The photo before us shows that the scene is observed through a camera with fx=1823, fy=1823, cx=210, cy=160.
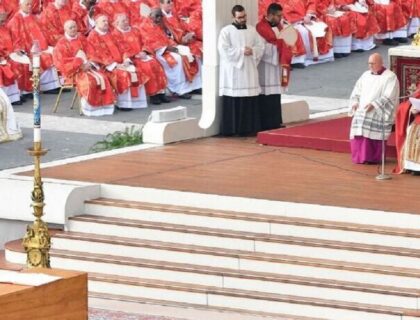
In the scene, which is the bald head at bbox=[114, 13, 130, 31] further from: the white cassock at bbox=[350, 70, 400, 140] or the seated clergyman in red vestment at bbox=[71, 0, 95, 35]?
the white cassock at bbox=[350, 70, 400, 140]

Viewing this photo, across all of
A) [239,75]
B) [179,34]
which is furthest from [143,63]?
[239,75]

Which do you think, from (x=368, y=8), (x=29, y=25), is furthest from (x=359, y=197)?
(x=368, y=8)

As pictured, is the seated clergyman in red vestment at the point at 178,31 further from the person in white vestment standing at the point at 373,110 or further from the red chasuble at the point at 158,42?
the person in white vestment standing at the point at 373,110

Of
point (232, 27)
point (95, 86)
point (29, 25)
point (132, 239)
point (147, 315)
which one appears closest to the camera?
point (147, 315)

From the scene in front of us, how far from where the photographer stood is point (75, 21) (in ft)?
80.2

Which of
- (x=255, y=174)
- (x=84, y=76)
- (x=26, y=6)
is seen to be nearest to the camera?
(x=255, y=174)

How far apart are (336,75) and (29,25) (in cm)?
448

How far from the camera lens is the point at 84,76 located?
2230 cm

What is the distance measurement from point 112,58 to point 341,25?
5833 millimetres

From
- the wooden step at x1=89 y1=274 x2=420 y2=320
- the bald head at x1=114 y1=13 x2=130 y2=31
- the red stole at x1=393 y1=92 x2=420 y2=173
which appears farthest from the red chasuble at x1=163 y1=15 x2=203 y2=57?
the wooden step at x1=89 y1=274 x2=420 y2=320

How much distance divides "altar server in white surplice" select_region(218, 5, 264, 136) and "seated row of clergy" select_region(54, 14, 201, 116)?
336 cm

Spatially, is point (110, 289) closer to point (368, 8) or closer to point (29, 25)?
point (29, 25)

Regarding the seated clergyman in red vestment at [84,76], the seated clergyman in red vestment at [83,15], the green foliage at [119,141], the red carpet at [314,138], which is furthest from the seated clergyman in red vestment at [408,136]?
the seated clergyman in red vestment at [83,15]

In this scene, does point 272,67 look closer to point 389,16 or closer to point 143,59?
point 143,59
